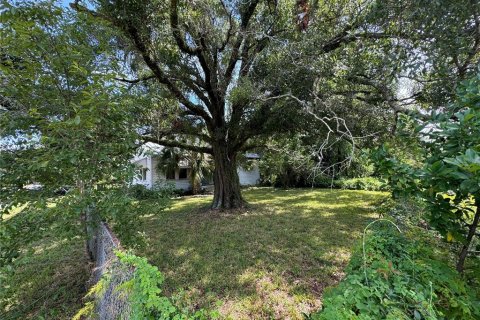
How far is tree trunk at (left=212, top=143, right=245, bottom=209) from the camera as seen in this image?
960 cm

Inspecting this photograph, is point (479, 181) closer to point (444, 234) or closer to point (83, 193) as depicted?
point (444, 234)

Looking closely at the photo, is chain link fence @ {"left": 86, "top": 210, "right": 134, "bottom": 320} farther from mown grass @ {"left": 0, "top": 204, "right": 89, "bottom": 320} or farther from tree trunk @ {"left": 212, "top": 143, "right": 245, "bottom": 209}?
tree trunk @ {"left": 212, "top": 143, "right": 245, "bottom": 209}

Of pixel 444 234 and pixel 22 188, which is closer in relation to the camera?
pixel 444 234

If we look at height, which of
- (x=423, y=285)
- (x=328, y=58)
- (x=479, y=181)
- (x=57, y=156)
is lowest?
(x=423, y=285)

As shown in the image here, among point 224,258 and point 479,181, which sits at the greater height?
point 479,181

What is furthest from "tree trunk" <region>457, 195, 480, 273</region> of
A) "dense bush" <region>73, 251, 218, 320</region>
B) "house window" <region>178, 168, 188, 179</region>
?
"house window" <region>178, 168, 188, 179</region>

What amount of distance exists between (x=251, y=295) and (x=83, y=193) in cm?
269

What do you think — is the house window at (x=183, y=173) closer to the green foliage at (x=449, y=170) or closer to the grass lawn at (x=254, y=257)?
the grass lawn at (x=254, y=257)

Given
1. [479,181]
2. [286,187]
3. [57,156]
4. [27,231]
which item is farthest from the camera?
[286,187]

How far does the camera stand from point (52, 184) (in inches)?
115

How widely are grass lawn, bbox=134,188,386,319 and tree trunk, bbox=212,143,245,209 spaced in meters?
0.87

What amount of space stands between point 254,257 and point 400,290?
3790 millimetres

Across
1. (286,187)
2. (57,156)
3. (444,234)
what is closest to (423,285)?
(444,234)

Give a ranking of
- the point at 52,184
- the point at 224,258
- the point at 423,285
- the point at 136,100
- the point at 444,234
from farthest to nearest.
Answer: the point at 224,258, the point at 136,100, the point at 52,184, the point at 444,234, the point at 423,285
